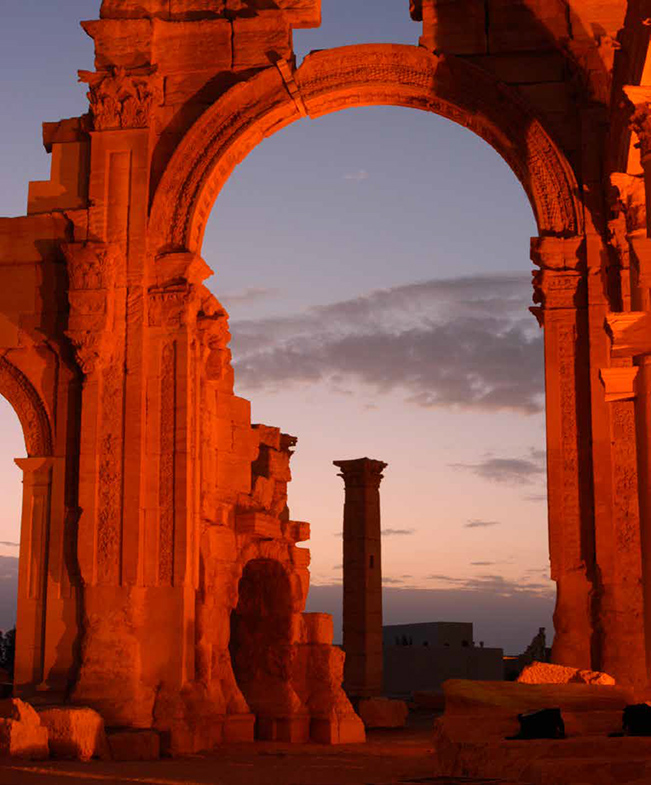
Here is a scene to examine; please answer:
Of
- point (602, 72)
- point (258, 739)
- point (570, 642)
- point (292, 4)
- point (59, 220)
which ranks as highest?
point (292, 4)

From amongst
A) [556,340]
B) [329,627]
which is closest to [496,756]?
[556,340]

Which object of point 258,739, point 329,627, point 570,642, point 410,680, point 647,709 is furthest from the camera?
point 410,680

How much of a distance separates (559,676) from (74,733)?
5281 millimetres

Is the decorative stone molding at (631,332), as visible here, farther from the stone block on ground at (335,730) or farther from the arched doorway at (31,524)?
the stone block on ground at (335,730)

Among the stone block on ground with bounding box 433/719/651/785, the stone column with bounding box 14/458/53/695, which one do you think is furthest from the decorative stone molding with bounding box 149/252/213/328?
the stone block on ground with bounding box 433/719/651/785

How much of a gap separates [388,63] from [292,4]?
156cm

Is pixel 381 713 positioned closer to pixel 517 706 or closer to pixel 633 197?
pixel 517 706

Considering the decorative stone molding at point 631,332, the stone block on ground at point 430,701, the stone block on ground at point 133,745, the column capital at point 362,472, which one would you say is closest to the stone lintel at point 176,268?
the stone block on ground at point 133,745

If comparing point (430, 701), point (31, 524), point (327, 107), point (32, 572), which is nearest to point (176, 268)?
point (327, 107)

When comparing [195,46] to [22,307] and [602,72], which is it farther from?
Result: [602,72]

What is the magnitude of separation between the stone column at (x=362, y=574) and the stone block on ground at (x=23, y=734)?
13799 mm

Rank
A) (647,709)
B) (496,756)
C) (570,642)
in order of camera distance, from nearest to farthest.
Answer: (496,756)
(647,709)
(570,642)

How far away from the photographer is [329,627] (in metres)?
20.5

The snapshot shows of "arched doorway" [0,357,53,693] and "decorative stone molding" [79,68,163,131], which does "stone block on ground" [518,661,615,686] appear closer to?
"arched doorway" [0,357,53,693]
